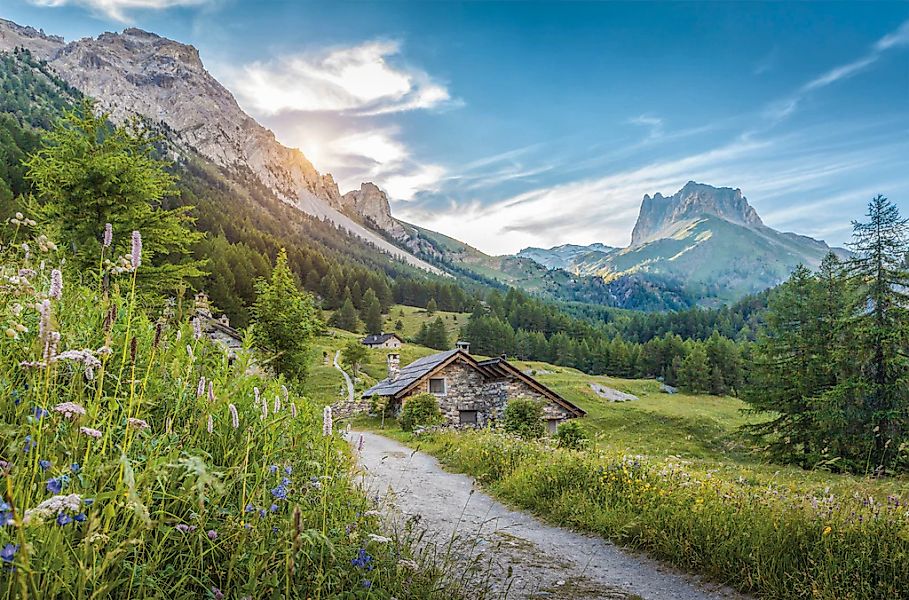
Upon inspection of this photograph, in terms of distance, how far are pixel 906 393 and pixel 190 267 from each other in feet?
107

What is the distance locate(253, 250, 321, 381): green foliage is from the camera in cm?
2750

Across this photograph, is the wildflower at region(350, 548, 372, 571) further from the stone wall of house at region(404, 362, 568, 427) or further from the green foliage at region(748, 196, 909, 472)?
the stone wall of house at region(404, 362, 568, 427)

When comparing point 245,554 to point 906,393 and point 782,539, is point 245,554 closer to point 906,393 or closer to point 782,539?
point 782,539

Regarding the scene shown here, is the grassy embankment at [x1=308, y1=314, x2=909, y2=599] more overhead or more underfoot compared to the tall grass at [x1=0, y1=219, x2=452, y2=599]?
more underfoot

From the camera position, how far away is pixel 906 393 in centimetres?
2608

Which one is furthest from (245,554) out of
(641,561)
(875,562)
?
(875,562)

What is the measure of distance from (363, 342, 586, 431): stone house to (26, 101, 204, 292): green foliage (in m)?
19.1

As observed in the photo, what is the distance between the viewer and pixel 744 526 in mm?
6156

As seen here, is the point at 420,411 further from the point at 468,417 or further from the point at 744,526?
the point at 744,526

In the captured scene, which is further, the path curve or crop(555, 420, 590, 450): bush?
the path curve

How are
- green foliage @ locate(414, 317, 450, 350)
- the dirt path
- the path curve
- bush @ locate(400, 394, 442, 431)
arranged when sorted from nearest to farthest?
the dirt path → bush @ locate(400, 394, 442, 431) → the path curve → green foliage @ locate(414, 317, 450, 350)

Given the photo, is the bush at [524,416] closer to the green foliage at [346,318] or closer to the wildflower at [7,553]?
the wildflower at [7,553]

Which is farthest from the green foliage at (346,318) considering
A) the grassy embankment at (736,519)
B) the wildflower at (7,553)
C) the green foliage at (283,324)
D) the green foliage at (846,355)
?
the wildflower at (7,553)

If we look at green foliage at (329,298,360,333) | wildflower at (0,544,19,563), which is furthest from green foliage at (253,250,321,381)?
green foliage at (329,298,360,333)
